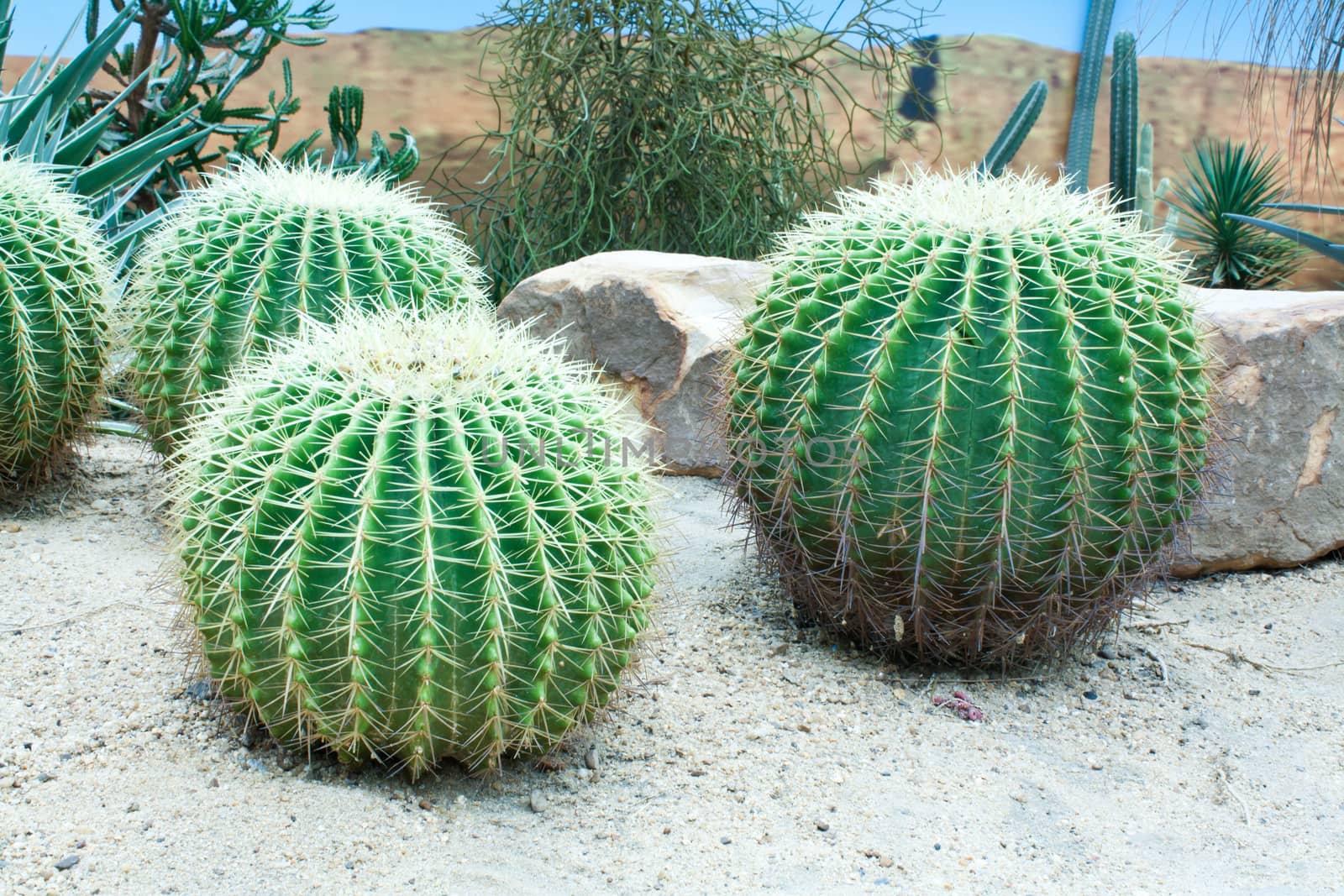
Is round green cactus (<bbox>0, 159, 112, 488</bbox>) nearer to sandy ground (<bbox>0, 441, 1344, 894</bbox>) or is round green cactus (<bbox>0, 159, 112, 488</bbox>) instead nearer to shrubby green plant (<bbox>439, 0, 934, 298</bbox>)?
sandy ground (<bbox>0, 441, 1344, 894</bbox>)

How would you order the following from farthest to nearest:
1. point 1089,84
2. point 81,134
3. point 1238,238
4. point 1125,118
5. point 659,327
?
point 1089,84, point 1238,238, point 1125,118, point 81,134, point 659,327

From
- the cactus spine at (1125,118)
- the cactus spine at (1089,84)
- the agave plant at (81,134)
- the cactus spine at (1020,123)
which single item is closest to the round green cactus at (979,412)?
the agave plant at (81,134)

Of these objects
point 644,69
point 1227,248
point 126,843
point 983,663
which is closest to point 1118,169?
point 1227,248

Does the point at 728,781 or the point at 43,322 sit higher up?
the point at 43,322

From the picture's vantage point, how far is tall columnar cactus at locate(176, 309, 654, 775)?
5.96 ft

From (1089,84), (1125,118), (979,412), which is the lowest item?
(979,412)

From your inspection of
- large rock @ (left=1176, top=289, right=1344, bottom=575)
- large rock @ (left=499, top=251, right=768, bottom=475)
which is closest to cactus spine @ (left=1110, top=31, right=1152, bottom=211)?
large rock @ (left=499, top=251, right=768, bottom=475)

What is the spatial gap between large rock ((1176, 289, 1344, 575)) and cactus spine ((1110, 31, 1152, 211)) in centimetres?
455

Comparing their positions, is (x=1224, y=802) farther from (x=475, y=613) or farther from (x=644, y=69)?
(x=644, y=69)

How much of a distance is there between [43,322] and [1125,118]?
269 inches

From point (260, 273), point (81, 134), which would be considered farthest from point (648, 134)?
point (260, 273)

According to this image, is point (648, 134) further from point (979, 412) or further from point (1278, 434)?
point (979, 412)

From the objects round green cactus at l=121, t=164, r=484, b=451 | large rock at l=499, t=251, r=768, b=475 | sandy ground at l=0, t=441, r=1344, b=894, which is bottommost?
sandy ground at l=0, t=441, r=1344, b=894

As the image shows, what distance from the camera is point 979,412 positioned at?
7.48ft
